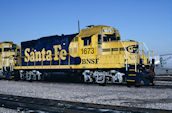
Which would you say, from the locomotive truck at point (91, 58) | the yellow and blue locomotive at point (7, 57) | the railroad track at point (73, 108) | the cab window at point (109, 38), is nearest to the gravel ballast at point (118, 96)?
the railroad track at point (73, 108)

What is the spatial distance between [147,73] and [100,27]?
12.6ft

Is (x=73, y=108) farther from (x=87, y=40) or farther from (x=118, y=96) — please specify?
(x=87, y=40)

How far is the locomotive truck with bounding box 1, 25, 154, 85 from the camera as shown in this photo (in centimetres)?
1191

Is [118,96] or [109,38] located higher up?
[109,38]

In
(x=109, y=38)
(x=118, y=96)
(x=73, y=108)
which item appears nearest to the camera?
(x=73, y=108)

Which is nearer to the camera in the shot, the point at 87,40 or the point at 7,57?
the point at 87,40

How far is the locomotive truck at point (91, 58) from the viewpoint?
469 inches

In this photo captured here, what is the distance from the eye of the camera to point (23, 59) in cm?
1767

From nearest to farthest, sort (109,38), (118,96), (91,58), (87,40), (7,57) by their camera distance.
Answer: (118,96) < (109,38) < (91,58) < (87,40) < (7,57)

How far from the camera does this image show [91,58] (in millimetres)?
13156

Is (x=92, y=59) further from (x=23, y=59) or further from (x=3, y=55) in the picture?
(x=3, y=55)

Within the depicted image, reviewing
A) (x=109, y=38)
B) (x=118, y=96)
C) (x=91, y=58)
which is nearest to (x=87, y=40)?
(x=91, y=58)

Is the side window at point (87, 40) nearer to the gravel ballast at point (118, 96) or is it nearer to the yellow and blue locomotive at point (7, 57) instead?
the gravel ballast at point (118, 96)

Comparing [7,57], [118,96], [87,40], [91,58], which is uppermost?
[87,40]
